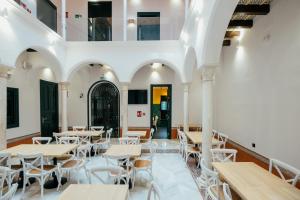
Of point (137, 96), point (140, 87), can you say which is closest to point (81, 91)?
point (137, 96)

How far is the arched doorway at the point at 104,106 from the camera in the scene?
9367 mm

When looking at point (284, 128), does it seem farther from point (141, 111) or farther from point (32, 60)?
point (32, 60)

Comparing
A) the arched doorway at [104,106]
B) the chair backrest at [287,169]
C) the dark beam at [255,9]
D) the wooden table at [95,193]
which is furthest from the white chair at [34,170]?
the arched doorway at [104,106]

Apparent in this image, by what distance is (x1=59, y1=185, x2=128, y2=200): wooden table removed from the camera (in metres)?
2.01

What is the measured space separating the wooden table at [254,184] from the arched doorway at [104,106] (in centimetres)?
695

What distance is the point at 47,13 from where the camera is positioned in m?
7.43

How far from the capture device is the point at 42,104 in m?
7.80

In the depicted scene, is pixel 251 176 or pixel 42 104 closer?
pixel 251 176

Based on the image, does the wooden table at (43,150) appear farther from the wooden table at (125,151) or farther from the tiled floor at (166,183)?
the wooden table at (125,151)

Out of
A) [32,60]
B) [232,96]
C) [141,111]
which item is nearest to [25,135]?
[32,60]

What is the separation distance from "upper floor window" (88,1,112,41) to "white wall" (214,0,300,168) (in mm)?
5220

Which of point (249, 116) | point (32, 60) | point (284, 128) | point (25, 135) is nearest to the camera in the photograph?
point (284, 128)

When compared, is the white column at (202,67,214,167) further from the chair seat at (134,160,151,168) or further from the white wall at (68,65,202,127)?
the white wall at (68,65,202,127)

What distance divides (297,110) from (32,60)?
7.97m
